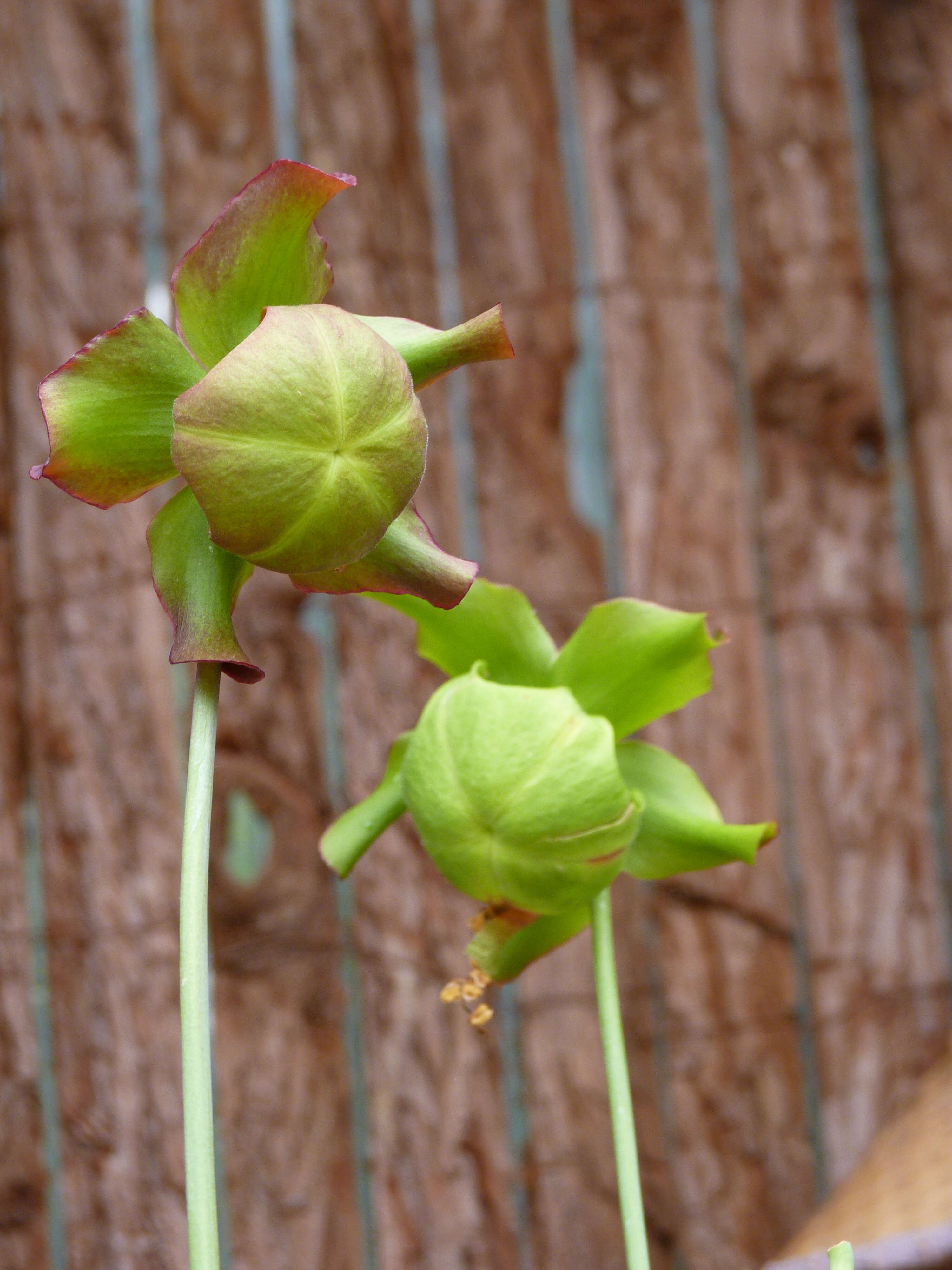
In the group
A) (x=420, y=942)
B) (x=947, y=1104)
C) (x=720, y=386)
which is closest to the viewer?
(x=947, y=1104)

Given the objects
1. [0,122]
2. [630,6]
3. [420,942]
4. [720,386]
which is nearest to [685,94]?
[630,6]

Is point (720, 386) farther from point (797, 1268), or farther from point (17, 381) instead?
point (797, 1268)

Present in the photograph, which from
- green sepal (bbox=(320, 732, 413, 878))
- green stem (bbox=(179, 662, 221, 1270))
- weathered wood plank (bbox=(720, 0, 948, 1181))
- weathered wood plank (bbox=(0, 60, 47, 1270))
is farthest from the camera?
weathered wood plank (bbox=(720, 0, 948, 1181))

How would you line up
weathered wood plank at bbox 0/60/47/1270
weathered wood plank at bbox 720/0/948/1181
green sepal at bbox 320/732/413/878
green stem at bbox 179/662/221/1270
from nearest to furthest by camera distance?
1. green stem at bbox 179/662/221/1270
2. green sepal at bbox 320/732/413/878
3. weathered wood plank at bbox 0/60/47/1270
4. weathered wood plank at bbox 720/0/948/1181

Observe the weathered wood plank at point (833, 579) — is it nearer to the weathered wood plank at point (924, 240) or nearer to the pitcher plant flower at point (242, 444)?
the weathered wood plank at point (924, 240)

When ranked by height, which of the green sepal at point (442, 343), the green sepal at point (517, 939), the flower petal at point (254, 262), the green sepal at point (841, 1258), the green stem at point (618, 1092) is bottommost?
the green sepal at point (841, 1258)

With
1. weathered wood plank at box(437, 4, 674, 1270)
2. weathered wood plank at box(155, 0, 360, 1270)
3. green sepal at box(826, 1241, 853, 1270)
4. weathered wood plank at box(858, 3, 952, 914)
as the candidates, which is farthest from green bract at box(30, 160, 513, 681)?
weathered wood plank at box(858, 3, 952, 914)

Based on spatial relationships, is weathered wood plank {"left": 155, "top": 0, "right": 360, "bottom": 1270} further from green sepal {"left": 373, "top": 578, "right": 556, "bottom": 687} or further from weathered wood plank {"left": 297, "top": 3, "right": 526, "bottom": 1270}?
green sepal {"left": 373, "top": 578, "right": 556, "bottom": 687}

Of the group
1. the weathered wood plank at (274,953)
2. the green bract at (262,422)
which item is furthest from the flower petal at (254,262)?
the weathered wood plank at (274,953)
